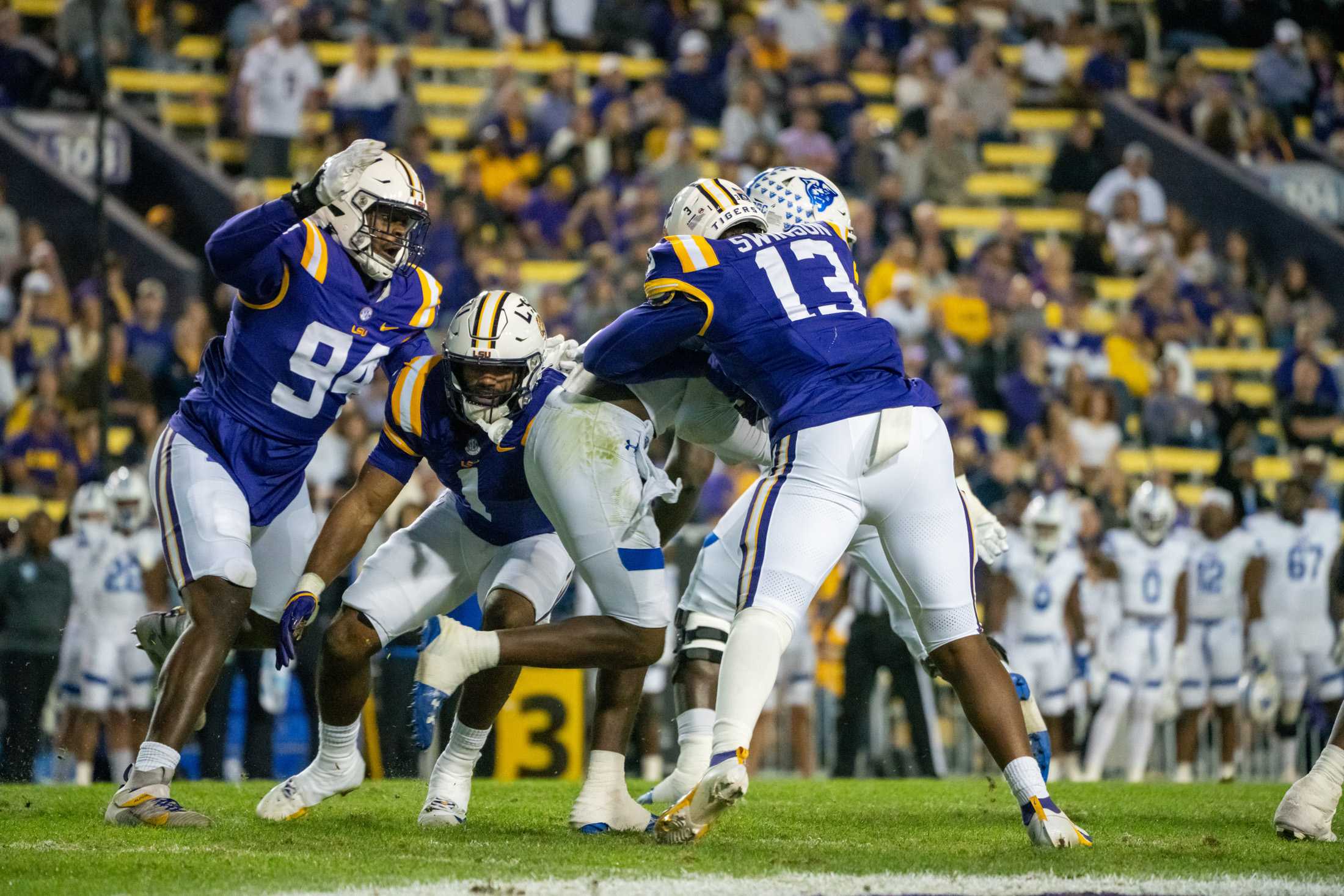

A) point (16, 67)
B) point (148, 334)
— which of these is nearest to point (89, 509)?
point (148, 334)

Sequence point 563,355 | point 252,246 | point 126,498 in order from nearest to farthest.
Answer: point 252,246 < point 563,355 < point 126,498

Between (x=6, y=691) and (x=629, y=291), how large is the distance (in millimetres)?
5110

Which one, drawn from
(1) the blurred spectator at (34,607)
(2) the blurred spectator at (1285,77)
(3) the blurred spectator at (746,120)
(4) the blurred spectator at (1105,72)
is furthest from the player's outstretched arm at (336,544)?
(2) the blurred spectator at (1285,77)

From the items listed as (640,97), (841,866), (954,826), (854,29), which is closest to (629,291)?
(640,97)

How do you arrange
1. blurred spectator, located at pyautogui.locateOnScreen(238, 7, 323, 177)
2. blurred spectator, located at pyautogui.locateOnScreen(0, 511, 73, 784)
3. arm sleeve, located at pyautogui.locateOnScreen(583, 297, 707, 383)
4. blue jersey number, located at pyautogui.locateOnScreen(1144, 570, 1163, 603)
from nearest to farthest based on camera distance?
arm sleeve, located at pyautogui.locateOnScreen(583, 297, 707, 383), blurred spectator, located at pyautogui.locateOnScreen(0, 511, 73, 784), blue jersey number, located at pyautogui.locateOnScreen(1144, 570, 1163, 603), blurred spectator, located at pyautogui.locateOnScreen(238, 7, 323, 177)

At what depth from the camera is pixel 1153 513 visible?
1151 centimetres

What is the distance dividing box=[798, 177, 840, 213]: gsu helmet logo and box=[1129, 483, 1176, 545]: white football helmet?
250 inches

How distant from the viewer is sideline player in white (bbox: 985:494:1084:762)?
11180mm

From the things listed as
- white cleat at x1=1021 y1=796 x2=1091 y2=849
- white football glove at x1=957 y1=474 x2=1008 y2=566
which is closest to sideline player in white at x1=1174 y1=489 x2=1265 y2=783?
white football glove at x1=957 y1=474 x2=1008 y2=566

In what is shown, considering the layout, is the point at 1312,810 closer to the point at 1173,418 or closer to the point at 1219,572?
the point at 1219,572

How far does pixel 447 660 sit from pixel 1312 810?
261cm

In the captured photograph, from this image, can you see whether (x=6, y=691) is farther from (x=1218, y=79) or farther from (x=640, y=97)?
(x=1218, y=79)

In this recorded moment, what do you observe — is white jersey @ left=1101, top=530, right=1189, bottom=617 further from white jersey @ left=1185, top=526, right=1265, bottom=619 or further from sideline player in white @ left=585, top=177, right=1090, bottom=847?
sideline player in white @ left=585, top=177, right=1090, bottom=847

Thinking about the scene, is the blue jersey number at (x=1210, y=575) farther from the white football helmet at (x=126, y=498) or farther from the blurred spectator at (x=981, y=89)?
the white football helmet at (x=126, y=498)
